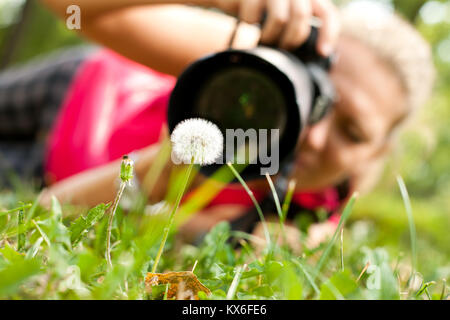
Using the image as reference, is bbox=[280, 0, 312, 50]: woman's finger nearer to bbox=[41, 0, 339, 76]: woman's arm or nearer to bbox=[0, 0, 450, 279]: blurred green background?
bbox=[41, 0, 339, 76]: woman's arm

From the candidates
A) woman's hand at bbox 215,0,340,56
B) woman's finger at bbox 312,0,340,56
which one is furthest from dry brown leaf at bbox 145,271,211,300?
woman's finger at bbox 312,0,340,56

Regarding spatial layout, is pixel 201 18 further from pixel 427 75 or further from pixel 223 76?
pixel 427 75

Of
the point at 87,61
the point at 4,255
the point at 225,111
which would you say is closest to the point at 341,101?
the point at 225,111

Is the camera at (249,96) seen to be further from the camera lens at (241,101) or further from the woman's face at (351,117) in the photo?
the woman's face at (351,117)

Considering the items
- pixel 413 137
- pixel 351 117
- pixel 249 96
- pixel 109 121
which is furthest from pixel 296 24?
pixel 413 137

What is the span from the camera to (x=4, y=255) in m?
0.28

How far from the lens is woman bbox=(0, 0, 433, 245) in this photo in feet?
2.66

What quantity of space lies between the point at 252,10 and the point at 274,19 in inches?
1.7

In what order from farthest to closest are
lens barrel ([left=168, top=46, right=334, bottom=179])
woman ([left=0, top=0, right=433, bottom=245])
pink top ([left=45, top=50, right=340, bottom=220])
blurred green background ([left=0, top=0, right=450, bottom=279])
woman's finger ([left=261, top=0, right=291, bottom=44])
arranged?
blurred green background ([left=0, top=0, right=450, bottom=279]), pink top ([left=45, top=50, right=340, bottom=220]), woman ([left=0, top=0, right=433, bottom=245]), woman's finger ([left=261, top=0, right=291, bottom=44]), lens barrel ([left=168, top=46, right=334, bottom=179])

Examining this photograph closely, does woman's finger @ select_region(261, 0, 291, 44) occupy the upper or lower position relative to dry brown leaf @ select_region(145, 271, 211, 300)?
upper

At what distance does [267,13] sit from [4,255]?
1.84 ft

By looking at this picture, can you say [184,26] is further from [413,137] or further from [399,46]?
[413,137]

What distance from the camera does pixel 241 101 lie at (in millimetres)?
653

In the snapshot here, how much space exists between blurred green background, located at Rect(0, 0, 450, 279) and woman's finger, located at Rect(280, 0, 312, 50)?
1.37 feet
